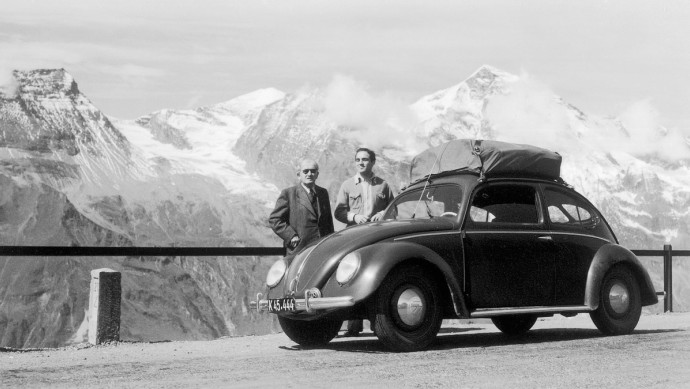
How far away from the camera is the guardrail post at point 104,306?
39.7ft

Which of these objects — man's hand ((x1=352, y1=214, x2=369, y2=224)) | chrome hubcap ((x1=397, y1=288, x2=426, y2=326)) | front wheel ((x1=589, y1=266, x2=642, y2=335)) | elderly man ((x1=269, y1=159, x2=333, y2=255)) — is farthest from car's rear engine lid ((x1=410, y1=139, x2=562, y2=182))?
chrome hubcap ((x1=397, y1=288, x2=426, y2=326))

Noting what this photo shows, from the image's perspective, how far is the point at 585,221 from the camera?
37.4 ft

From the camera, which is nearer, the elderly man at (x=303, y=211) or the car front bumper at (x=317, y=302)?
the car front bumper at (x=317, y=302)

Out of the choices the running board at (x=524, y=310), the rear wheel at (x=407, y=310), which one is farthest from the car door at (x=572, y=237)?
the rear wheel at (x=407, y=310)

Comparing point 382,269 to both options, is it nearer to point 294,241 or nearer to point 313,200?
point 294,241

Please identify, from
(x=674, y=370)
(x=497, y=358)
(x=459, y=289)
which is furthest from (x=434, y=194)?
(x=674, y=370)

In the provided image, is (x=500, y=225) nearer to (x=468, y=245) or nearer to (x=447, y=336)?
(x=468, y=245)

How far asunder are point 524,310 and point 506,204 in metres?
1.23

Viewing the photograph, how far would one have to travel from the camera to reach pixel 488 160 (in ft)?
35.5

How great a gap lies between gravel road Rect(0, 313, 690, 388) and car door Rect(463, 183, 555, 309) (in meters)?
0.54

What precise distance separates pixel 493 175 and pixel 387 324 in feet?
7.80

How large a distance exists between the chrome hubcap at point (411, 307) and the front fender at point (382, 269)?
1.08 ft

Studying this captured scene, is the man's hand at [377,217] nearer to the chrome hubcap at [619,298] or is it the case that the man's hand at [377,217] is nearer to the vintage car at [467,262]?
the vintage car at [467,262]

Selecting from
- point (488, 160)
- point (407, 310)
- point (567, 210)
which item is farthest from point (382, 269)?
point (567, 210)
